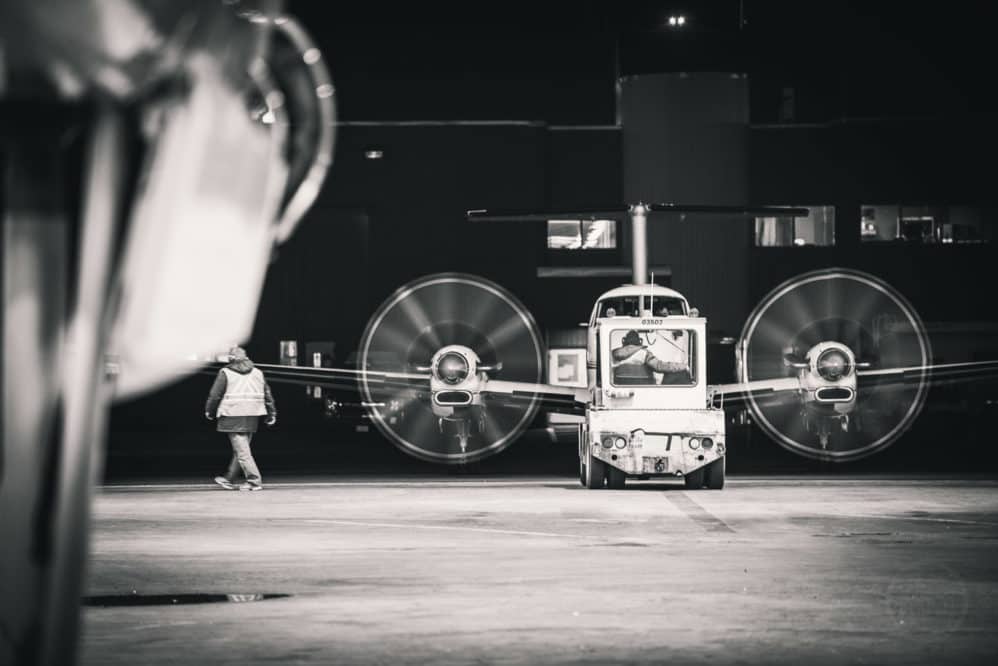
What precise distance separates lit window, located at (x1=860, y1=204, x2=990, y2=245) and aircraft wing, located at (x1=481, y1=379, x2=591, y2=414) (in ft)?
85.7

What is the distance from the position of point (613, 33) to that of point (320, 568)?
4307 cm

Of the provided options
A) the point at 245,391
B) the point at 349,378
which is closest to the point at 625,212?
the point at 349,378

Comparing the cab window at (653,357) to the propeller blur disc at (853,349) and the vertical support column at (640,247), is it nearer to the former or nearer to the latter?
the vertical support column at (640,247)

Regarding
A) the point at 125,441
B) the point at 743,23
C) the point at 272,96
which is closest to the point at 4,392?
the point at 272,96

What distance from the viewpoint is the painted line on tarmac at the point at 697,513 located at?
18.7m

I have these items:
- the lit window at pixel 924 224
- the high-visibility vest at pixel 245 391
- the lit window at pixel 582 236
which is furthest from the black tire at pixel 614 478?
the lit window at pixel 924 224

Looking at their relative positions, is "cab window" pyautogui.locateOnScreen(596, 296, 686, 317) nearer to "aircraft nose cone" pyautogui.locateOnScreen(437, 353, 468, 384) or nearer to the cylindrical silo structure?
"aircraft nose cone" pyautogui.locateOnScreen(437, 353, 468, 384)

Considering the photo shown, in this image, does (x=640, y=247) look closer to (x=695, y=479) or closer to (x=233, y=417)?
(x=695, y=479)

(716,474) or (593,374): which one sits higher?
(593,374)

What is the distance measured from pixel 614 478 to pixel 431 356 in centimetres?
1653

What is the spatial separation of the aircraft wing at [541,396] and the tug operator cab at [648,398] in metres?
1.85

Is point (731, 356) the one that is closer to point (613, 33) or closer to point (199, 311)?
point (613, 33)

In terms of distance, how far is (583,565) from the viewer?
15.1 m

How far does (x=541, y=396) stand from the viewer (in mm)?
28625
